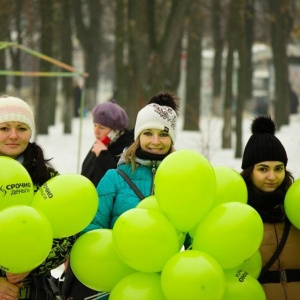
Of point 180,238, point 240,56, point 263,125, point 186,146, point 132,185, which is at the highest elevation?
point 240,56

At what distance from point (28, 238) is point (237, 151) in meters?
13.8

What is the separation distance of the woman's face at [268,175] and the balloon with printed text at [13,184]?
3.84 feet

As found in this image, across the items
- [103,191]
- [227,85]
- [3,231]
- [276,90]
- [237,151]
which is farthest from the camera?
[276,90]

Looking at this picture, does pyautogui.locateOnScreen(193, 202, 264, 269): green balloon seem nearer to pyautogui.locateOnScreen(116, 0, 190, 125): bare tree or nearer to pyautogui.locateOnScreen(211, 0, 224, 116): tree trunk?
pyautogui.locateOnScreen(116, 0, 190, 125): bare tree

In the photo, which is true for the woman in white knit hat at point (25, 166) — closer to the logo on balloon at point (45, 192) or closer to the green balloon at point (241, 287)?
the logo on balloon at point (45, 192)

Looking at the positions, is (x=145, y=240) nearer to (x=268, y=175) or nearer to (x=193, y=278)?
(x=193, y=278)

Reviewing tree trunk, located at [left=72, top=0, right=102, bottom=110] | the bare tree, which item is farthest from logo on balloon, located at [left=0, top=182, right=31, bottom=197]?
tree trunk, located at [left=72, top=0, right=102, bottom=110]

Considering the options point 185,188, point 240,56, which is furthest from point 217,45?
point 185,188

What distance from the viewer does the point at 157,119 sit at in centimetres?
414

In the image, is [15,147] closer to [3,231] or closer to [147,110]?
[3,231]

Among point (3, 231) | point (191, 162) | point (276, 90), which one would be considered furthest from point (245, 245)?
point (276, 90)

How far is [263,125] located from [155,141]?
22.5 inches

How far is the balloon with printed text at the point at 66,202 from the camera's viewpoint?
3258 mm

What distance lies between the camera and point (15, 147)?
3.52 metres
